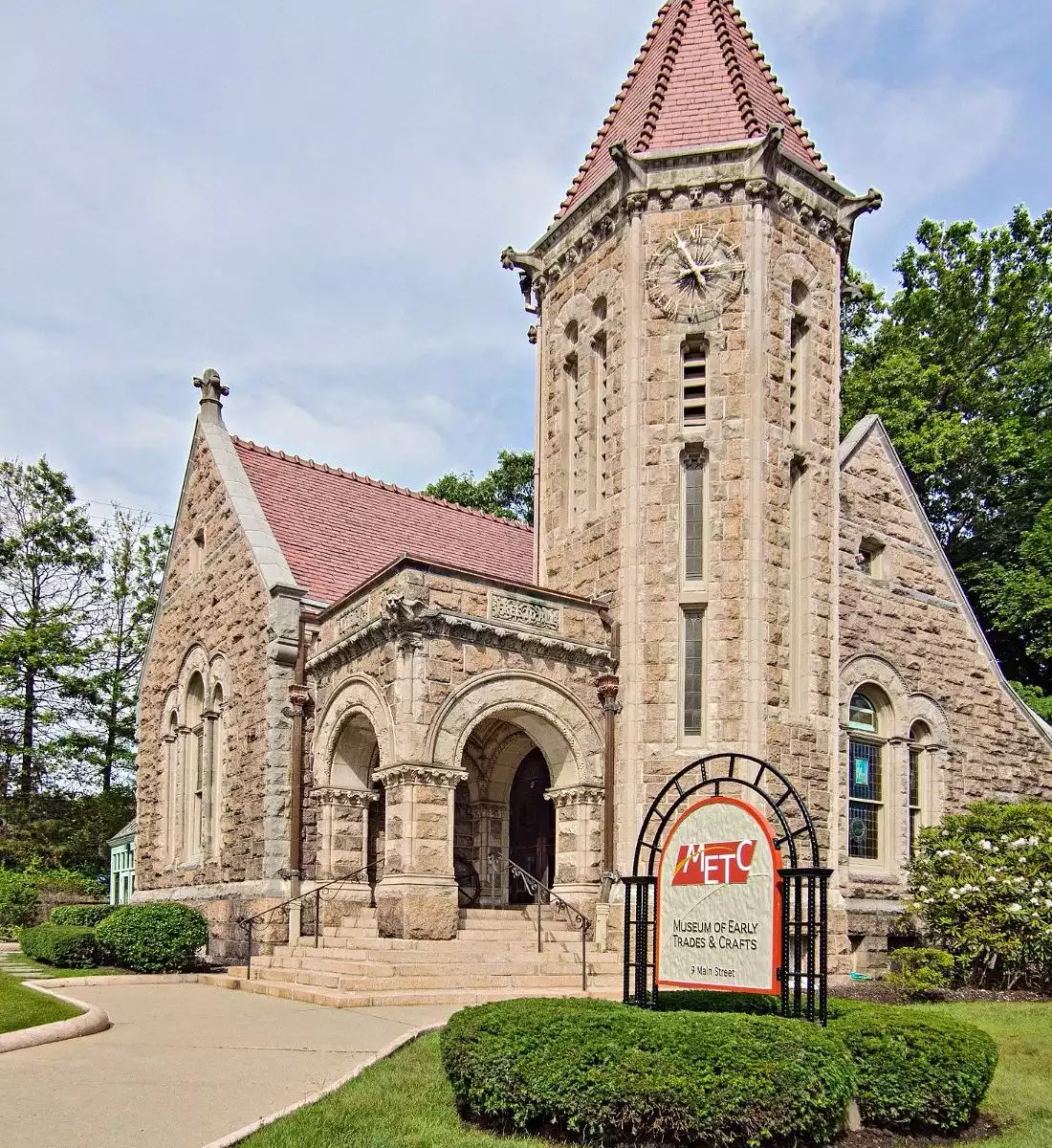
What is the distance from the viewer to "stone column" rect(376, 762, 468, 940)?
14844mm

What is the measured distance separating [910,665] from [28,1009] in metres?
14.7

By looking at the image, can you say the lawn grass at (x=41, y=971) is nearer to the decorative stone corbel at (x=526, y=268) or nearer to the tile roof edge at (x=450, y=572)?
the tile roof edge at (x=450, y=572)

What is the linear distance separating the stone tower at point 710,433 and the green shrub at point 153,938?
670cm

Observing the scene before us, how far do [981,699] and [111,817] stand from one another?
92.2 feet

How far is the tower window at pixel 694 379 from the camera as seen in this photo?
17719 mm

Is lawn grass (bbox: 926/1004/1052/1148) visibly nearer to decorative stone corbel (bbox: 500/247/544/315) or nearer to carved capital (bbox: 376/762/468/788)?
carved capital (bbox: 376/762/468/788)

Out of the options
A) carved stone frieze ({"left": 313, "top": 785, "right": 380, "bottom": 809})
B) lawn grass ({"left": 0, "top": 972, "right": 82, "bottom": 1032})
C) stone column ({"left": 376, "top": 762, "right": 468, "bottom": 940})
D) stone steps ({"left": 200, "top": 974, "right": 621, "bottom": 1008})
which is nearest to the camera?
lawn grass ({"left": 0, "top": 972, "right": 82, "bottom": 1032})

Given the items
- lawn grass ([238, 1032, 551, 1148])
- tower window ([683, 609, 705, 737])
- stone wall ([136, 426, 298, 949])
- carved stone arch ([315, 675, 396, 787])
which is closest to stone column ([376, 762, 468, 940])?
carved stone arch ([315, 675, 396, 787])

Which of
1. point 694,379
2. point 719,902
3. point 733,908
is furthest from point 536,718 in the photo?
point 733,908

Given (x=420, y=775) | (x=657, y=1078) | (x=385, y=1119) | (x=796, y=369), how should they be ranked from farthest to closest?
(x=796, y=369), (x=420, y=775), (x=385, y=1119), (x=657, y=1078)

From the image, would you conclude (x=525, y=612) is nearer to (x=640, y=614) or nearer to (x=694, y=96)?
(x=640, y=614)

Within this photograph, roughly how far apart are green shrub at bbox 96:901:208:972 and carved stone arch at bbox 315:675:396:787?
290 cm

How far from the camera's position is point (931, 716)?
20.8 m

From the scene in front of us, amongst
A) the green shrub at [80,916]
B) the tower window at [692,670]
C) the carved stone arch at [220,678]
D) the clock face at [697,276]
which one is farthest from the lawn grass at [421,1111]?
the green shrub at [80,916]
